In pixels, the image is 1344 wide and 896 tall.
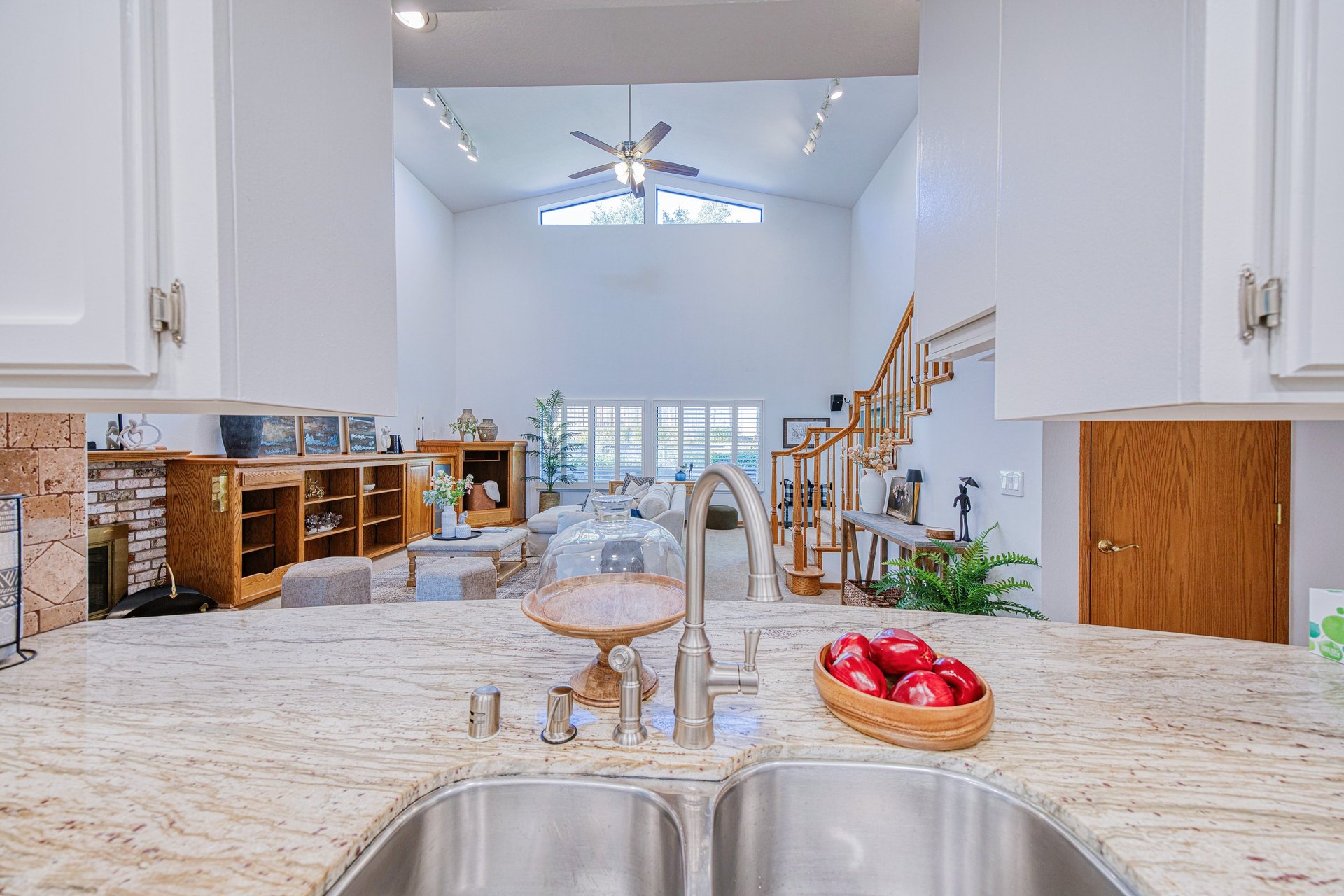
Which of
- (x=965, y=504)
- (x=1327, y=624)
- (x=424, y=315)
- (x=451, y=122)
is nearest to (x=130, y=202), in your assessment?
(x=1327, y=624)

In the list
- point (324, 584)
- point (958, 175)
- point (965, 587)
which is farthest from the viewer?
point (324, 584)

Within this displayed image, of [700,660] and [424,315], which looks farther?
[424,315]

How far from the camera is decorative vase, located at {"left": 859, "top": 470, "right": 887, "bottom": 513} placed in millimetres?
4242

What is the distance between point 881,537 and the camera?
403 centimetres

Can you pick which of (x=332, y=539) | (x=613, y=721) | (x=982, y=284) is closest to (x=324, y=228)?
(x=613, y=721)

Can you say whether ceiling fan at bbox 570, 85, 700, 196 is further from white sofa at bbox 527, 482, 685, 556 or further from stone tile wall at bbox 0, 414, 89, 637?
stone tile wall at bbox 0, 414, 89, 637

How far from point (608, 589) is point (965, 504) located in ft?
9.38

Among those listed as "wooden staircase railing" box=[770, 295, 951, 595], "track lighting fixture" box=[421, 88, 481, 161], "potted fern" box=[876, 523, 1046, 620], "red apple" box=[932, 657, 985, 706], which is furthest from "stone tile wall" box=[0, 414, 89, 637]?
"track lighting fixture" box=[421, 88, 481, 161]

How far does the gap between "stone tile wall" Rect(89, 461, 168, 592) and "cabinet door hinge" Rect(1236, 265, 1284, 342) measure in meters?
4.76

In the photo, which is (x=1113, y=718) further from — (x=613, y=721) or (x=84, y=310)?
(x=84, y=310)

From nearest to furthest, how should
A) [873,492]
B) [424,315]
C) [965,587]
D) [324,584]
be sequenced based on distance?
[965,587], [324,584], [873,492], [424,315]

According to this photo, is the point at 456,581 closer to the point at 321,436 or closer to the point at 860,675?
the point at 860,675

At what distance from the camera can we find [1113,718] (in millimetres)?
884

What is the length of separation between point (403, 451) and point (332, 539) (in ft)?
4.79
